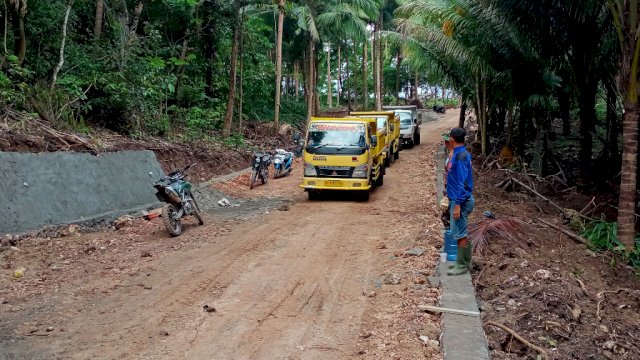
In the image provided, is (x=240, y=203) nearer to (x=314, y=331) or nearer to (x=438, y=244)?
(x=438, y=244)

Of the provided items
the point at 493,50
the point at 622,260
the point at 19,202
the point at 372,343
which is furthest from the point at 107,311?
the point at 493,50

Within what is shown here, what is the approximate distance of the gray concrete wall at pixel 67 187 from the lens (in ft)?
Result: 29.6

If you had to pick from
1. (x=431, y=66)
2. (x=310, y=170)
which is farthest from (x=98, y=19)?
(x=431, y=66)

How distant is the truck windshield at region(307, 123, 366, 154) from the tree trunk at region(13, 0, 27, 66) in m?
7.31

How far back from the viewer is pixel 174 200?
9.86 meters

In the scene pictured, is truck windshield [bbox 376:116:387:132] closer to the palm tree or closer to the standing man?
the palm tree

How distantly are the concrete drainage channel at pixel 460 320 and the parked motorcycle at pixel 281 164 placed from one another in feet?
36.9

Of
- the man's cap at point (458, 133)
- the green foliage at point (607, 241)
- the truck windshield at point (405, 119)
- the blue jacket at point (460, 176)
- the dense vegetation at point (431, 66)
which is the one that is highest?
the dense vegetation at point (431, 66)

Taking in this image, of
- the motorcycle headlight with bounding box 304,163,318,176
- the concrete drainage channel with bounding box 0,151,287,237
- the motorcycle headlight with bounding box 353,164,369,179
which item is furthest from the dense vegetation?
the motorcycle headlight with bounding box 304,163,318,176

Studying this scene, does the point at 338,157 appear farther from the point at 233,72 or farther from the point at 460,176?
the point at 233,72

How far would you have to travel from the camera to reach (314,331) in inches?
211

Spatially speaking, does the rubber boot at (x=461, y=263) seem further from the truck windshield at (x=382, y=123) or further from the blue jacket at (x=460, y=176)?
the truck windshield at (x=382, y=123)

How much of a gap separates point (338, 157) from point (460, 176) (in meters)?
6.87

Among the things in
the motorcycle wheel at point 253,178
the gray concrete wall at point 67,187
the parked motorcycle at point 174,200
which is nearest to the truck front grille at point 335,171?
the motorcycle wheel at point 253,178
